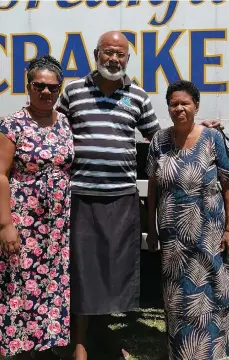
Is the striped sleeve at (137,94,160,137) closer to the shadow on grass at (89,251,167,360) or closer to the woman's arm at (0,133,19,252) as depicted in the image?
the woman's arm at (0,133,19,252)

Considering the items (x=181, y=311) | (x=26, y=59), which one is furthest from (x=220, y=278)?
(x=26, y=59)

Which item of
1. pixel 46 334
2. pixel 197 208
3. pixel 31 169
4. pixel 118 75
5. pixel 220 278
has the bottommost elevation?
pixel 46 334

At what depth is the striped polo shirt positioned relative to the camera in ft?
8.81

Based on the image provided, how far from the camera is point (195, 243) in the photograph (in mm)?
2617

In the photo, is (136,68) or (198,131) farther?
(136,68)

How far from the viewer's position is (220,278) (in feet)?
8.70

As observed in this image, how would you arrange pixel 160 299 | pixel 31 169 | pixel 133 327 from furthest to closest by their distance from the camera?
pixel 160 299
pixel 133 327
pixel 31 169

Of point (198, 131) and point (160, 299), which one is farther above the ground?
point (198, 131)

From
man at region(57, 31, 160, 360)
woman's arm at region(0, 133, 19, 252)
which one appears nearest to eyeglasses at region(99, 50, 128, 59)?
man at region(57, 31, 160, 360)

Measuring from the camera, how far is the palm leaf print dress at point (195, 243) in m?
2.60

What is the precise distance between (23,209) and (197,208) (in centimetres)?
78

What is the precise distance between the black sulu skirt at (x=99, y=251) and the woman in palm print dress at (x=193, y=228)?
0.71 ft

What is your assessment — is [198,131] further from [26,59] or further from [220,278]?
[26,59]

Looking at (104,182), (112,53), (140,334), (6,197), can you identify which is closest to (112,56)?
(112,53)
